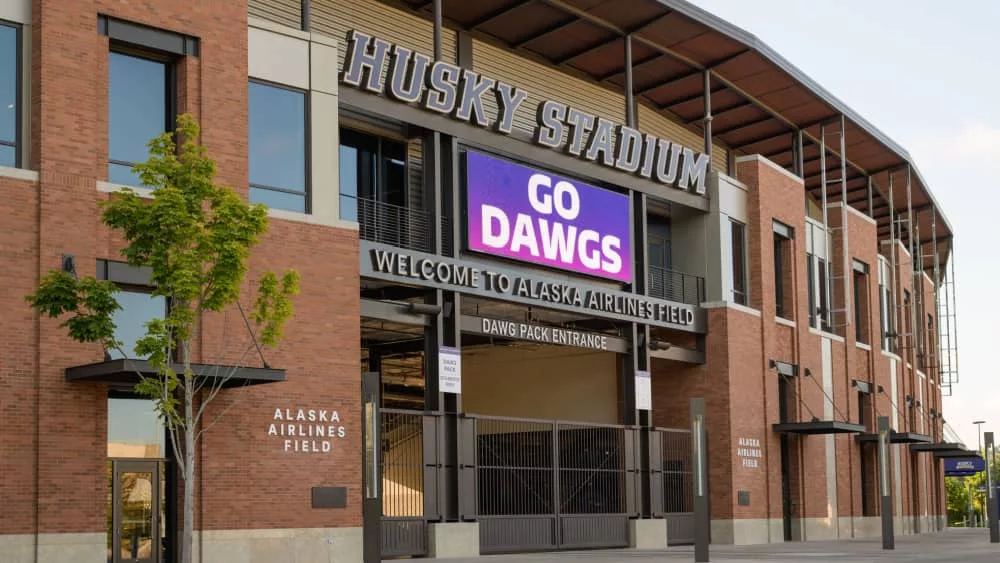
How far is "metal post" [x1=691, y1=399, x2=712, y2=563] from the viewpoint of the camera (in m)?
26.2

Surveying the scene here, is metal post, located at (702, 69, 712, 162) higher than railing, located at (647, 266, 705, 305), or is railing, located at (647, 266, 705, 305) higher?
metal post, located at (702, 69, 712, 162)

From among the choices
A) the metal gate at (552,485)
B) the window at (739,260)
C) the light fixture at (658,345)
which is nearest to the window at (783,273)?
the window at (739,260)

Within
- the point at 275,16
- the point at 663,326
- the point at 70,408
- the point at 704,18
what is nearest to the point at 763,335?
the point at 663,326

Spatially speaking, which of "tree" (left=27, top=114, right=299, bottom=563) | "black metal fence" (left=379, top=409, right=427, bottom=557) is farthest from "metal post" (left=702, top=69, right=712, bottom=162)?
"tree" (left=27, top=114, right=299, bottom=563)

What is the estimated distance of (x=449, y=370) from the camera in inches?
1252

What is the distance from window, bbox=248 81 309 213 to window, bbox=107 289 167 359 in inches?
129

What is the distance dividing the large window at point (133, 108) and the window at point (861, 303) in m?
36.6

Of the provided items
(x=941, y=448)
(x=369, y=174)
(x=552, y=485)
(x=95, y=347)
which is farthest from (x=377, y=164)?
(x=941, y=448)

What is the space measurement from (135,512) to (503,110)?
14289mm

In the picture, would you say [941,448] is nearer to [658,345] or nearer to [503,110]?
[658,345]

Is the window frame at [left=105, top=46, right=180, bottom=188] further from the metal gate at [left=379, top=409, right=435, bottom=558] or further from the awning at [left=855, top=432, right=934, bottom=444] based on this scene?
the awning at [left=855, top=432, right=934, bottom=444]

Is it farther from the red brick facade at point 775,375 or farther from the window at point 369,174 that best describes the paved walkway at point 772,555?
the window at point 369,174

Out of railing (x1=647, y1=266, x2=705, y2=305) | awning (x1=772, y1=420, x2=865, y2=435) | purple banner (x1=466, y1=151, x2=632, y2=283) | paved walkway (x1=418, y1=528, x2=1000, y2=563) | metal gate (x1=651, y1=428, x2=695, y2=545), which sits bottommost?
paved walkway (x1=418, y1=528, x2=1000, y2=563)

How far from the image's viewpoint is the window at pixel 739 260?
4462 cm
